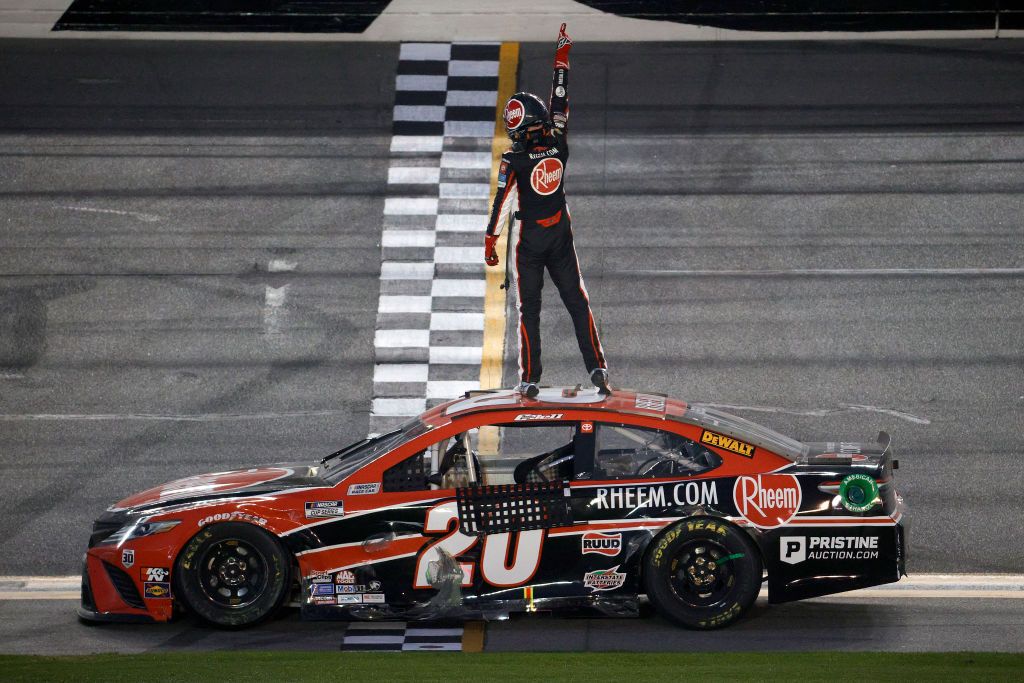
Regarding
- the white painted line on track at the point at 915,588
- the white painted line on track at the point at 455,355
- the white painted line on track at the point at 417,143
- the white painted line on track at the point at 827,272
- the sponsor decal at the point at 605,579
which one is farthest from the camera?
the white painted line on track at the point at 417,143

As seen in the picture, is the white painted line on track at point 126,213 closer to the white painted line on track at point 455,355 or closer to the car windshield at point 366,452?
the white painted line on track at point 455,355

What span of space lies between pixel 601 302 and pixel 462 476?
14.7 ft

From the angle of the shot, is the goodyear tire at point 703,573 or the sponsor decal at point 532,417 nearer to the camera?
the goodyear tire at point 703,573

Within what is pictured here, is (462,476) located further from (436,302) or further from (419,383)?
(436,302)

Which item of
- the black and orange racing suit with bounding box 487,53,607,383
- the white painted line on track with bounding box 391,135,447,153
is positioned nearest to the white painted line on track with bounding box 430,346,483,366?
the black and orange racing suit with bounding box 487,53,607,383

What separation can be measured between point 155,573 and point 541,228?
3.82 meters

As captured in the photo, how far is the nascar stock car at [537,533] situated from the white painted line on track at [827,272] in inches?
179

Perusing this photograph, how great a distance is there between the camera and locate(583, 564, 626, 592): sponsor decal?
7516 millimetres

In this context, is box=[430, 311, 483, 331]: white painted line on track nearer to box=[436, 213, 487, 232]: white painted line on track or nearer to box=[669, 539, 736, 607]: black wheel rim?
box=[436, 213, 487, 232]: white painted line on track

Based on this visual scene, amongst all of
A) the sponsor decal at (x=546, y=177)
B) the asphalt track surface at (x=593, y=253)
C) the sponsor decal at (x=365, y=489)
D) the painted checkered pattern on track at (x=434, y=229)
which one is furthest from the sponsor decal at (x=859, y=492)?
the painted checkered pattern on track at (x=434, y=229)

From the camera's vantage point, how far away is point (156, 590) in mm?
7660

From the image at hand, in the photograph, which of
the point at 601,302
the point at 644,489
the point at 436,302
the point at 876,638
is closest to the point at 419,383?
the point at 436,302

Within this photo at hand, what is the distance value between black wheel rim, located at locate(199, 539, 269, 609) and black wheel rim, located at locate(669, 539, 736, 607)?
2307 millimetres

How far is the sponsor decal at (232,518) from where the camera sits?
24.9 feet
